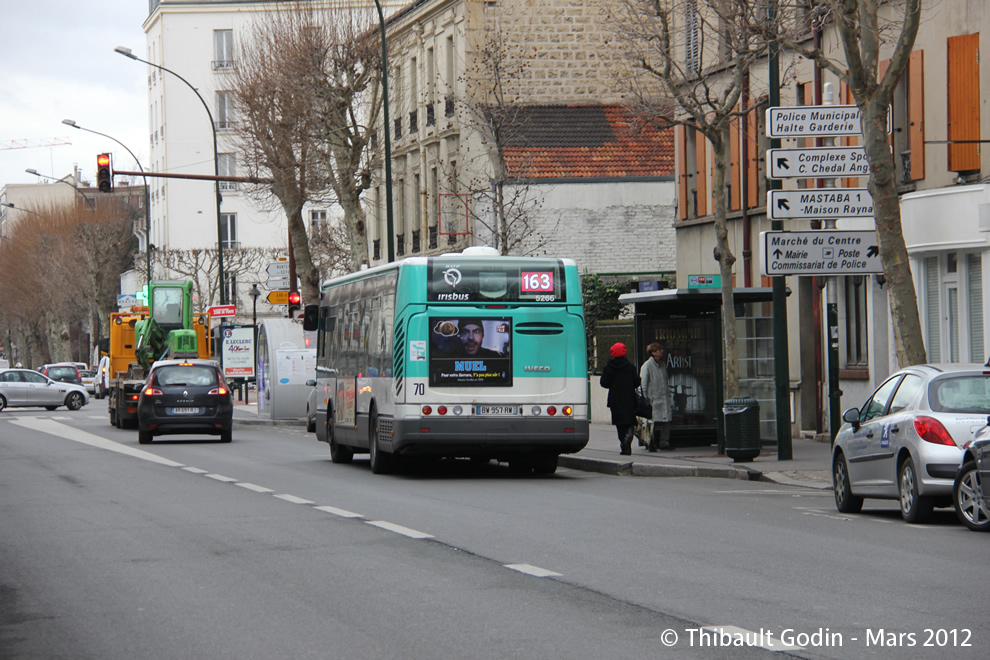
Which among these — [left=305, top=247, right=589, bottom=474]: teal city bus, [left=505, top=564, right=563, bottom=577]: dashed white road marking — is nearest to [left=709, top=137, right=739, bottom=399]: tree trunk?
[left=305, top=247, right=589, bottom=474]: teal city bus

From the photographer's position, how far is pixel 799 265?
19672 mm

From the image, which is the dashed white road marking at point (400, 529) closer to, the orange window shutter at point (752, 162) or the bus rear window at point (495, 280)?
the bus rear window at point (495, 280)

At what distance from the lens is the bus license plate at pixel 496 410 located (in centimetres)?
1975

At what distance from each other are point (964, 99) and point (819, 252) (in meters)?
4.78

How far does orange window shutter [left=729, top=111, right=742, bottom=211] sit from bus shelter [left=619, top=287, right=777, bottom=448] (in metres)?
5.56

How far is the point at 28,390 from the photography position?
56281 millimetres

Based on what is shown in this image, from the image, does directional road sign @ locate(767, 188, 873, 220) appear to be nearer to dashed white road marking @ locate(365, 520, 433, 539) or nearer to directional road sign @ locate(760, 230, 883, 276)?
directional road sign @ locate(760, 230, 883, 276)

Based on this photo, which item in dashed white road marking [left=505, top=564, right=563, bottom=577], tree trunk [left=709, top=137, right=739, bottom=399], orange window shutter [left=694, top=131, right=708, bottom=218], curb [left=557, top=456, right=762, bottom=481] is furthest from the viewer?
orange window shutter [left=694, top=131, right=708, bottom=218]

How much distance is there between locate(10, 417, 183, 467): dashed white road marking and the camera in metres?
26.1

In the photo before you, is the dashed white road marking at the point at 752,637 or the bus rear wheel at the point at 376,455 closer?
the dashed white road marking at the point at 752,637

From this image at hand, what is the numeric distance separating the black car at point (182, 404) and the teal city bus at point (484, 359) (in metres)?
11.9


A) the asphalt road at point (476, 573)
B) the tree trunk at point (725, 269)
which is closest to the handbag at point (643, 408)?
the tree trunk at point (725, 269)

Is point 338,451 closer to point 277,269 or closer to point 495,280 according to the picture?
point 495,280

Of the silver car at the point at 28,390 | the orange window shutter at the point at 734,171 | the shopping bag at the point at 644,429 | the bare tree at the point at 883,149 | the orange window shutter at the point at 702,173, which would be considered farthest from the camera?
the silver car at the point at 28,390
